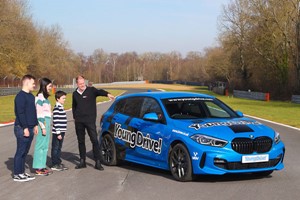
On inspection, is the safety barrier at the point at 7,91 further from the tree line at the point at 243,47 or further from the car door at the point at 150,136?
the car door at the point at 150,136

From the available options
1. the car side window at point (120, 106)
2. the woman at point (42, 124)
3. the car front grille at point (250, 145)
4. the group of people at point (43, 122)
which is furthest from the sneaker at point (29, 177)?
the car front grille at point (250, 145)

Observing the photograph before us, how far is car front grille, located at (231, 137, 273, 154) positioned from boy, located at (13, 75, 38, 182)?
10.9 feet

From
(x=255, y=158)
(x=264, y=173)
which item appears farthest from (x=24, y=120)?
(x=264, y=173)

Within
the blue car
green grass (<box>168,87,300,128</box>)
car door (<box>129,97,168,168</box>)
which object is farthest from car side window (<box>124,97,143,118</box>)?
green grass (<box>168,87,300,128</box>)

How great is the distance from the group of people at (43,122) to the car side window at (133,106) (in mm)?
597

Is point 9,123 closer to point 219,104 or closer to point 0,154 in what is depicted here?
point 0,154

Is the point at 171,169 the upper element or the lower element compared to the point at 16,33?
lower

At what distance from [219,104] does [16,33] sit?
4924cm

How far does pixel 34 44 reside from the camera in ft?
245

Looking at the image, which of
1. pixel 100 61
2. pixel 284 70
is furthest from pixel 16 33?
pixel 100 61

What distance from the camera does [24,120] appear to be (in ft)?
26.7

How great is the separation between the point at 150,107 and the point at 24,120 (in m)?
2.39

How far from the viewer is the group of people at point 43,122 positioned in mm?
8195

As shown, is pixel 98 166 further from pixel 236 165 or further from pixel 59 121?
pixel 236 165
